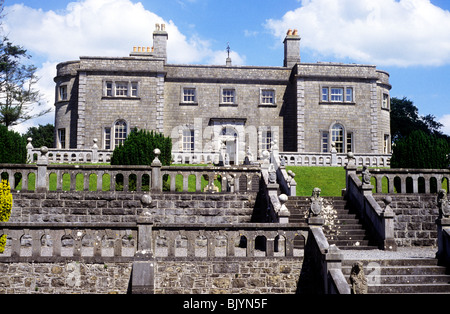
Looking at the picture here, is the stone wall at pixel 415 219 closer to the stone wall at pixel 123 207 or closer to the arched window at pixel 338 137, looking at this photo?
the stone wall at pixel 123 207

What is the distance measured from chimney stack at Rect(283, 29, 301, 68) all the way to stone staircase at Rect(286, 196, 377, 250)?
19.6 meters

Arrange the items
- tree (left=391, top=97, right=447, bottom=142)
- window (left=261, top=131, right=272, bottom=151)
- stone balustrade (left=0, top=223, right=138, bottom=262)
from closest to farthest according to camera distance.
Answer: stone balustrade (left=0, top=223, right=138, bottom=262) → window (left=261, top=131, right=272, bottom=151) → tree (left=391, top=97, right=447, bottom=142)

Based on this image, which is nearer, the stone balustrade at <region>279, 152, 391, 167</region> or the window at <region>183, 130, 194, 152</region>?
the stone balustrade at <region>279, 152, 391, 167</region>

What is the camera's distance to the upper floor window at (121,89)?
1224 inches

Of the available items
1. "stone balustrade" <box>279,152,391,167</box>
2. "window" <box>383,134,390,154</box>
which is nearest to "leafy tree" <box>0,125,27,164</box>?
"stone balustrade" <box>279,152,391,167</box>

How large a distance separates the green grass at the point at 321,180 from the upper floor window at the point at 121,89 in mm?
12231

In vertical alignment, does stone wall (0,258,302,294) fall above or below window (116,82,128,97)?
below

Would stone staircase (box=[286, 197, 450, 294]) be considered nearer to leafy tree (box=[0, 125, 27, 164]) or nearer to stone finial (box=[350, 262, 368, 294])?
stone finial (box=[350, 262, 368, 294])

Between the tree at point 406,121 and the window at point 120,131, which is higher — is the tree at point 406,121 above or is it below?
above

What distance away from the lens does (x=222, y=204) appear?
1501cm

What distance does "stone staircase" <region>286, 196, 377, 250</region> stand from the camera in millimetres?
13719

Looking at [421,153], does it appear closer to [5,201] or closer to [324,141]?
[324,141]

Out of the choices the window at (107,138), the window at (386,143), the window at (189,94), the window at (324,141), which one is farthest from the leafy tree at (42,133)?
the window at (386,143)
